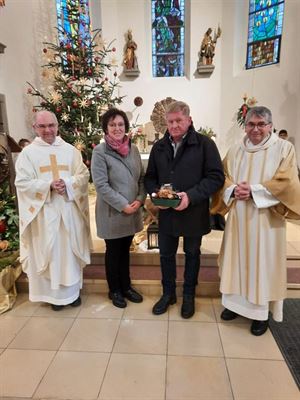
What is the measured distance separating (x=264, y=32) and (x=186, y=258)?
6.45 meters

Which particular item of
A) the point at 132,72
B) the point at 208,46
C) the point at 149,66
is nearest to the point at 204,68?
the point at 208,46

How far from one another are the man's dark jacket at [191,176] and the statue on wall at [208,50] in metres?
5.60

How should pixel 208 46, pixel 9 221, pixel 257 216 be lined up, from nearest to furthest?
pixel 257 216 → pixel 9 221 → pixel 208 46

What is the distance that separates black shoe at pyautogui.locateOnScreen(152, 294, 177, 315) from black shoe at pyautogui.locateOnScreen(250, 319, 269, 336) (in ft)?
2.19

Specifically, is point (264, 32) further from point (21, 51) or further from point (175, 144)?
point (175, 144)

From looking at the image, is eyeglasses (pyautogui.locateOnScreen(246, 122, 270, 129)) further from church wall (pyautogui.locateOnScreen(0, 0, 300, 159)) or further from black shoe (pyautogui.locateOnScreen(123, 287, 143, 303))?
church wall (pyautogui.locateOnScreen(0, 0, 300, 159))

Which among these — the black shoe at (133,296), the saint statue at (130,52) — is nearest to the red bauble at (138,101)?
the saint statue at (130,52)

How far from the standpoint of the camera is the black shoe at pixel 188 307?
235 centimetres

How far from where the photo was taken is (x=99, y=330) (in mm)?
2246

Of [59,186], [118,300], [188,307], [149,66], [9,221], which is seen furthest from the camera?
[149,66]

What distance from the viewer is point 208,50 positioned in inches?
266

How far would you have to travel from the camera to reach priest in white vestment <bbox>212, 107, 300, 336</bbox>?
1904mm

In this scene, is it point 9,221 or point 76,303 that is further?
point 9,221

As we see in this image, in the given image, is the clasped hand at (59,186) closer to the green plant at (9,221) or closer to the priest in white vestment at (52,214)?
the priest in white vestment at (52,214)
